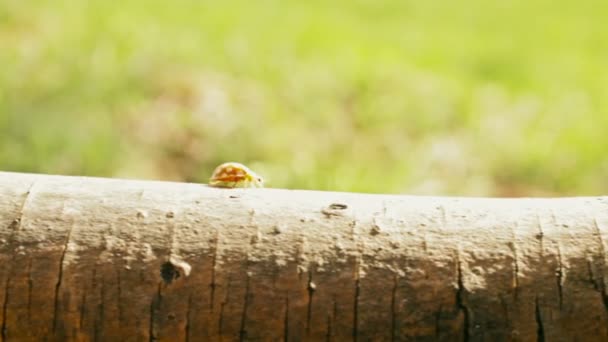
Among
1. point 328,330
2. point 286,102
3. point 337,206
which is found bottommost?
point 328,330

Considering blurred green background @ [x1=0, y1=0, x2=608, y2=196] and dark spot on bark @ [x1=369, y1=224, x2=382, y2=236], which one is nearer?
dark spot on bark @ [x1=369, y1=224, x2=382, y2=236]

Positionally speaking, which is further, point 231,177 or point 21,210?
point 231,177

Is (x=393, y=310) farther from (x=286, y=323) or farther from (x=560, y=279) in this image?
(x=560, y=279)

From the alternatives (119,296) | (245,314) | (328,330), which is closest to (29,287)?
(119,296)

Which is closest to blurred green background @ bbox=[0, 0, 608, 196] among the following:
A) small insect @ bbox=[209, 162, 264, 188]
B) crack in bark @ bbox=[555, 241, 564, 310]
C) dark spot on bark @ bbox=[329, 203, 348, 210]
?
small insect @ bbox=[209, 162, 264, 188]

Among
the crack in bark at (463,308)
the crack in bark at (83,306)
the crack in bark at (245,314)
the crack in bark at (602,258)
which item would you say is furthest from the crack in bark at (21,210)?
the crack in bark at (602,258)

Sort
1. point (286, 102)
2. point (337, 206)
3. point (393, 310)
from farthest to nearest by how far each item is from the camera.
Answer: point (286, 102)
point (337, 206)
point (393, 310)

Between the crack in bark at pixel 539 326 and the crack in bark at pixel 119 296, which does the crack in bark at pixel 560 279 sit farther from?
the crack in bark at pixel 119 296

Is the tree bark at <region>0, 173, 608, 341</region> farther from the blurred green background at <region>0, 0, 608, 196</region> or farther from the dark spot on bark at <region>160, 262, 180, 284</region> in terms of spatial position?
the blurred green background at <region>0, 0, 608, 196</region>
